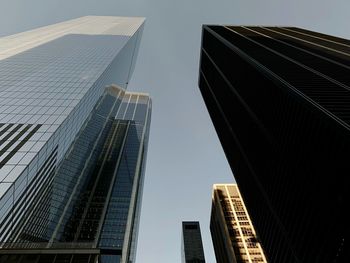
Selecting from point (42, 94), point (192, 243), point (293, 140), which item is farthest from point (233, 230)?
point (293, 140)

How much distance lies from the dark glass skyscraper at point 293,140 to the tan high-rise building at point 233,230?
34.7 metres

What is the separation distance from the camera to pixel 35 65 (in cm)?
7712

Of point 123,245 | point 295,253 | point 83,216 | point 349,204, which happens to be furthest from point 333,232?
point 83,216

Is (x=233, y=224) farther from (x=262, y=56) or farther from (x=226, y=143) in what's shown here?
(x=262, y=56)

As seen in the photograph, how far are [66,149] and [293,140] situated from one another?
151 feet

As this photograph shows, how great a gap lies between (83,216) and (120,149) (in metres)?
45.0

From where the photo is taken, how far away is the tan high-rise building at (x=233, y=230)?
87.1m

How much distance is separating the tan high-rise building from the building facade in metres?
22.5

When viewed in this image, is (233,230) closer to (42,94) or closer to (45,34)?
(42,94)

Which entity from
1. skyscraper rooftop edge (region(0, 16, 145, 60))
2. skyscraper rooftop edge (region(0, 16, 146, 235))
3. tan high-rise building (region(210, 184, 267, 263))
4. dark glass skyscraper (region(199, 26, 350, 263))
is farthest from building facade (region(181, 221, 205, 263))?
skyscraper rooftop edge (region(0, 16, 145, 60))

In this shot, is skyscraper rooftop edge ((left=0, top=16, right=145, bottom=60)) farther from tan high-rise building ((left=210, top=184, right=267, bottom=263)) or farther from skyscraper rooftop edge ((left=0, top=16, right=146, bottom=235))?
tan high-rise building ((left=210, top=184, right=267, bottom=263))

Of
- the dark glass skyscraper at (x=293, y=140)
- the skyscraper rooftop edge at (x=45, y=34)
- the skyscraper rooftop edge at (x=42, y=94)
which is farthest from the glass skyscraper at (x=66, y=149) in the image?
the dark glass skyscraper at (x=293, y=140)

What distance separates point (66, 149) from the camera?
6253cm

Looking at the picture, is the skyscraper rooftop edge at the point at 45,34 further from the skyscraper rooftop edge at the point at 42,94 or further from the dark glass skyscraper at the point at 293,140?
the dark glass skyscraper at the point at 293,140
